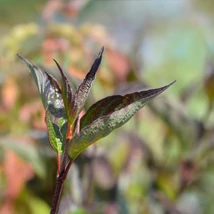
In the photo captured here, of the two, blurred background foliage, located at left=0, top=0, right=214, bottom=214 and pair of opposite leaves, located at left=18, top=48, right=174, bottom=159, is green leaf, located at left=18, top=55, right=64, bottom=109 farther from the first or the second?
blurred background foliage, located at left=0, top=0, right=214, bottom=214

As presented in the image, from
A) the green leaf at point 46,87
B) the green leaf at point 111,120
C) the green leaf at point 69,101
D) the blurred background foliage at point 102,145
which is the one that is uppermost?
the blurred background foliage at point 102,145

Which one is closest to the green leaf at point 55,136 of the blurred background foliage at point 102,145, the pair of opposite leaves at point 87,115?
the pair of opposite leaves at point 87,115

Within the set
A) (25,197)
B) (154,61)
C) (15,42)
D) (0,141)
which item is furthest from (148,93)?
(154,61)

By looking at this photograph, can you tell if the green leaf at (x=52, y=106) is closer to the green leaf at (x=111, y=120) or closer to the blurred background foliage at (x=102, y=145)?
the green leaf at (x=111, y=120)

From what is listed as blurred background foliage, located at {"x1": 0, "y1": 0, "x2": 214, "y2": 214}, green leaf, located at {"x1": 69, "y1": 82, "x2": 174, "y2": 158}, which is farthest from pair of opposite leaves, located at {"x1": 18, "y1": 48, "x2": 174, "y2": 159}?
blurred background foliage, located at {"x1": 0, "y1": 0, "x2": 214, "y2": 214}

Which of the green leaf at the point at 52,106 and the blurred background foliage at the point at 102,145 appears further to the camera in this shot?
the blurred background foliage at the point at 102,145

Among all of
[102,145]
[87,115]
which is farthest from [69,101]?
[102,145]

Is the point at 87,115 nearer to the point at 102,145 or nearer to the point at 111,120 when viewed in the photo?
the point at 111,120

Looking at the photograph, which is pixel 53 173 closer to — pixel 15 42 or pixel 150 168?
pixel 150 168

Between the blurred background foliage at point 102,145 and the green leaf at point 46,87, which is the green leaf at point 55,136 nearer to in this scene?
the green leaf at point 46,87

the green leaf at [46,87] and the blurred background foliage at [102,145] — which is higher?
the blurred background foliage at [102,145]

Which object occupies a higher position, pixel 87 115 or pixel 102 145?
pixel 102 145
